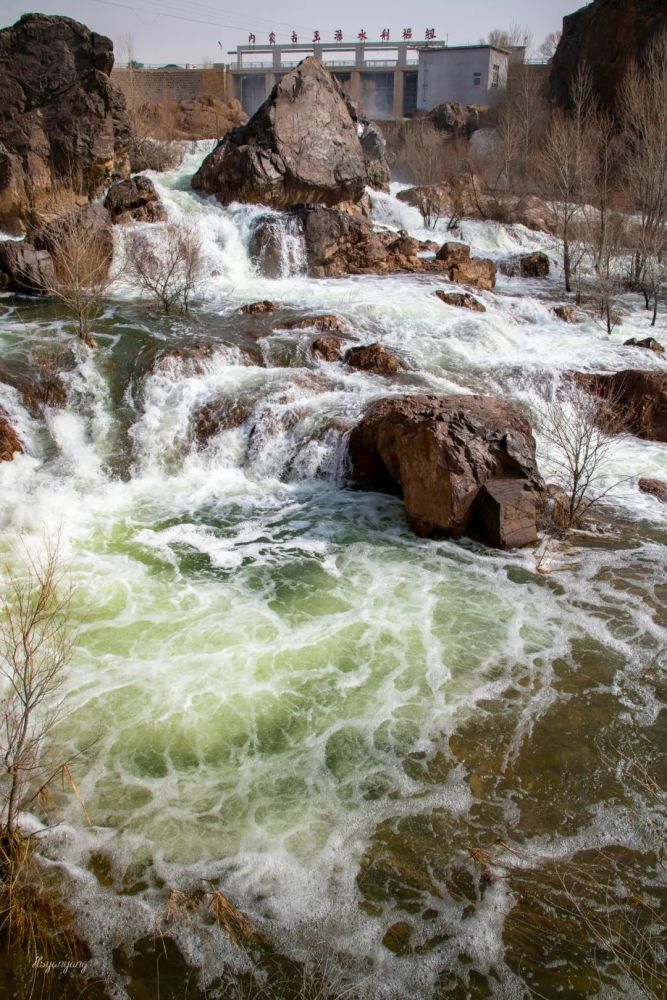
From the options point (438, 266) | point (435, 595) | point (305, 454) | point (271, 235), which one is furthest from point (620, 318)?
point (435, 595)

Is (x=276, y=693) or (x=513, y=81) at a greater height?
(x=513, y=81)

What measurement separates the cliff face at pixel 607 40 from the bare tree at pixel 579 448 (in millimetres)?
24811

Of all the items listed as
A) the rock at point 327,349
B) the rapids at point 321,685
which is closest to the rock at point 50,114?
the rapids at point 321,685

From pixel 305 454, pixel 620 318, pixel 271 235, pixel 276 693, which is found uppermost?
pixel 271 235

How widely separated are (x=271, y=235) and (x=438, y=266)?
15.4ft

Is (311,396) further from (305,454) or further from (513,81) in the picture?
(513,81)

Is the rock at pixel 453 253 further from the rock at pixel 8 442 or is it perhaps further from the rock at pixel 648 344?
the rock at pixel 8 442

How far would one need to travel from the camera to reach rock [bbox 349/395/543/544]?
27.0 feet

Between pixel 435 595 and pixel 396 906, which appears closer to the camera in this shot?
pixel 396 906

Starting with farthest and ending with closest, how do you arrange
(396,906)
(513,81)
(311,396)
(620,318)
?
(513,81)
(620,318)
(311,396)
(396,906)

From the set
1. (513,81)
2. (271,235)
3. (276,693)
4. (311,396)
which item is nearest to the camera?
(276,693)

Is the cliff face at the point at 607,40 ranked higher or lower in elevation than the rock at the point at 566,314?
higher

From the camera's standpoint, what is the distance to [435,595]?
740cm

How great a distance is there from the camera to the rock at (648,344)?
49.1 feet
